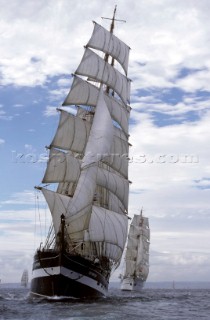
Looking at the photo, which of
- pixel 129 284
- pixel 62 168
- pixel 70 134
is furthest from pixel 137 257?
pixel 62 168

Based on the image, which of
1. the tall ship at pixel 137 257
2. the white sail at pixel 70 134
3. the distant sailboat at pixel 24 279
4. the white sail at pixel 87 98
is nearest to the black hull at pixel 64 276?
the white sail at pixel 70 134

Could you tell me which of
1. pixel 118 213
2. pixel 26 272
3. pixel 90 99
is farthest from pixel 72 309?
pixel 26 272

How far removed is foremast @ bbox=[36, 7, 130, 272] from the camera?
41781 millimetres

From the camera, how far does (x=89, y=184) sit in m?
41.3

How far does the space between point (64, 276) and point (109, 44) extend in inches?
1389

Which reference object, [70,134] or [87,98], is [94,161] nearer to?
[70,134]

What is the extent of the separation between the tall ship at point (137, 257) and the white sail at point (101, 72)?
54.2m

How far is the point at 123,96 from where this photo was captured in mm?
61188

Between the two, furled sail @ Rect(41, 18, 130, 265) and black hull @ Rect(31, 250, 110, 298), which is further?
furled sail @ Rect(41, 18, 130, 265)

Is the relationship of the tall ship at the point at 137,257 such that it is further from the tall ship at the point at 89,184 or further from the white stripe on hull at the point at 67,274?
the white stripe on hull at the point at 67,274

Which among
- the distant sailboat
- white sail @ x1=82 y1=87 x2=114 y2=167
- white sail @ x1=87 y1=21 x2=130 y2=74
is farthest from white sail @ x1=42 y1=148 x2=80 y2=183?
the distant sailboat

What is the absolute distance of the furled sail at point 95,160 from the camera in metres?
41.8

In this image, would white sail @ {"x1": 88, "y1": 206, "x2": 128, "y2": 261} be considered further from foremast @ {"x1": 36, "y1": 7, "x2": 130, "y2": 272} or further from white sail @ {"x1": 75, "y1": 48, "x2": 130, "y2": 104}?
white sail @ {"x1": 75, "y1": 48, "x2": 130, "y2": 104}

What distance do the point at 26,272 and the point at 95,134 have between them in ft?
379
